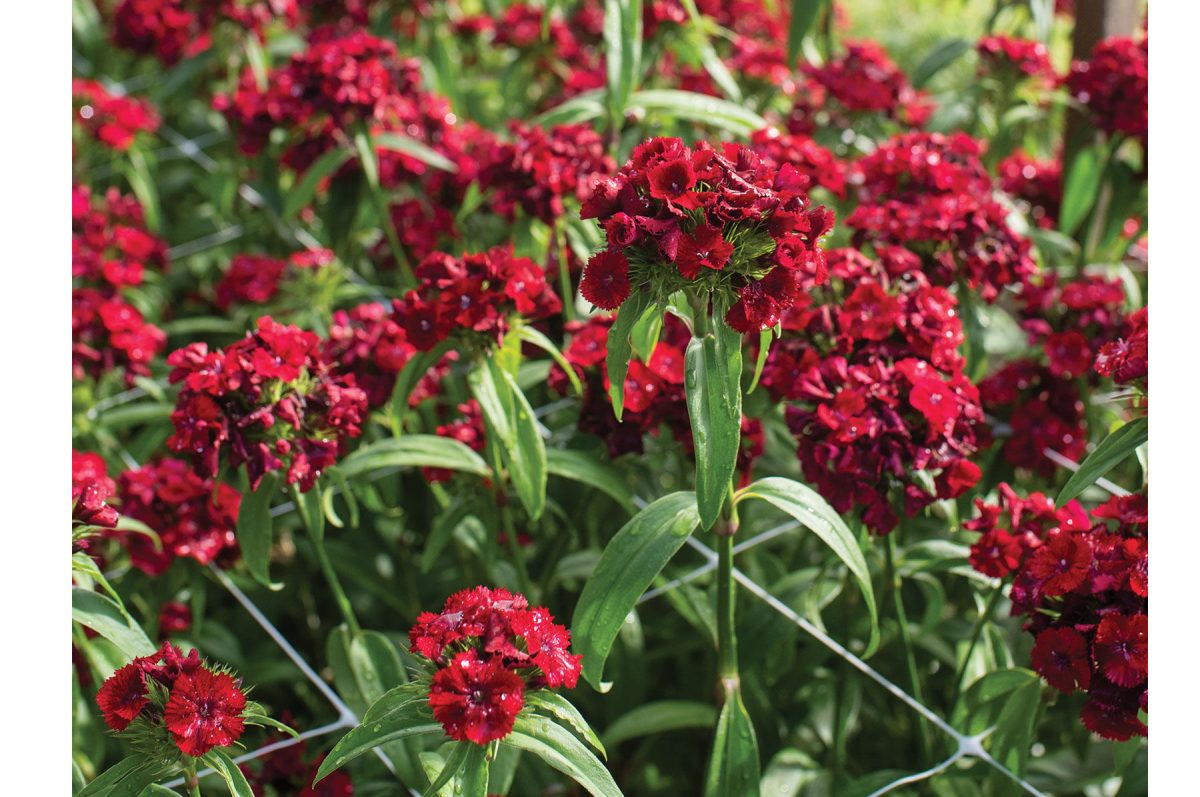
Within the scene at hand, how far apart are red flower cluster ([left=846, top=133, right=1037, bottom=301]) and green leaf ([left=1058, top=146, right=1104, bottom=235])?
0.50 m

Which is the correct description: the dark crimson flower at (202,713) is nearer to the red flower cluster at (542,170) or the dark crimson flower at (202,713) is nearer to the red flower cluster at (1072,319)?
the red flower cluster at (542,170)

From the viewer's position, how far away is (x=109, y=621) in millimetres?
1906

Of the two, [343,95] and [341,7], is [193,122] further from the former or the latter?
[343,95]

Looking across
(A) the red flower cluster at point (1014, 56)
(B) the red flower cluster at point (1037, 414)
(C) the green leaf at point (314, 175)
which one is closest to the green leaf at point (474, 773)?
(B) the red flower cluster at point (1037, 414)

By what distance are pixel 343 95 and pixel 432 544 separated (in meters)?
1.19

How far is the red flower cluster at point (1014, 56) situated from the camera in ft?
10.4

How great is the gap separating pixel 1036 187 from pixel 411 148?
5.35ft

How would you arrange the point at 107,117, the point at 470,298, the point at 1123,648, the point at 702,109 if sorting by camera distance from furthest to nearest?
the point at 107,117, the point at 702,109, the point at 470,298, the point at 1123,648

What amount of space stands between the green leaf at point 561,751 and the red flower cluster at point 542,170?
1.24 m

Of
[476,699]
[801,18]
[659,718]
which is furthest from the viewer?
[801,18]

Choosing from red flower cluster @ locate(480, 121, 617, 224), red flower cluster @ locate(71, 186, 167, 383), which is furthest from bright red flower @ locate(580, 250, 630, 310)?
red flower cluster @ locate(71, 186, 167, 383)

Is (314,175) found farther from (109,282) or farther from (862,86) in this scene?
(862,86)

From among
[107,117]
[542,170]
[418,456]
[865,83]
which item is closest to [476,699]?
[418,456]

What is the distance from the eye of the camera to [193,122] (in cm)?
427
